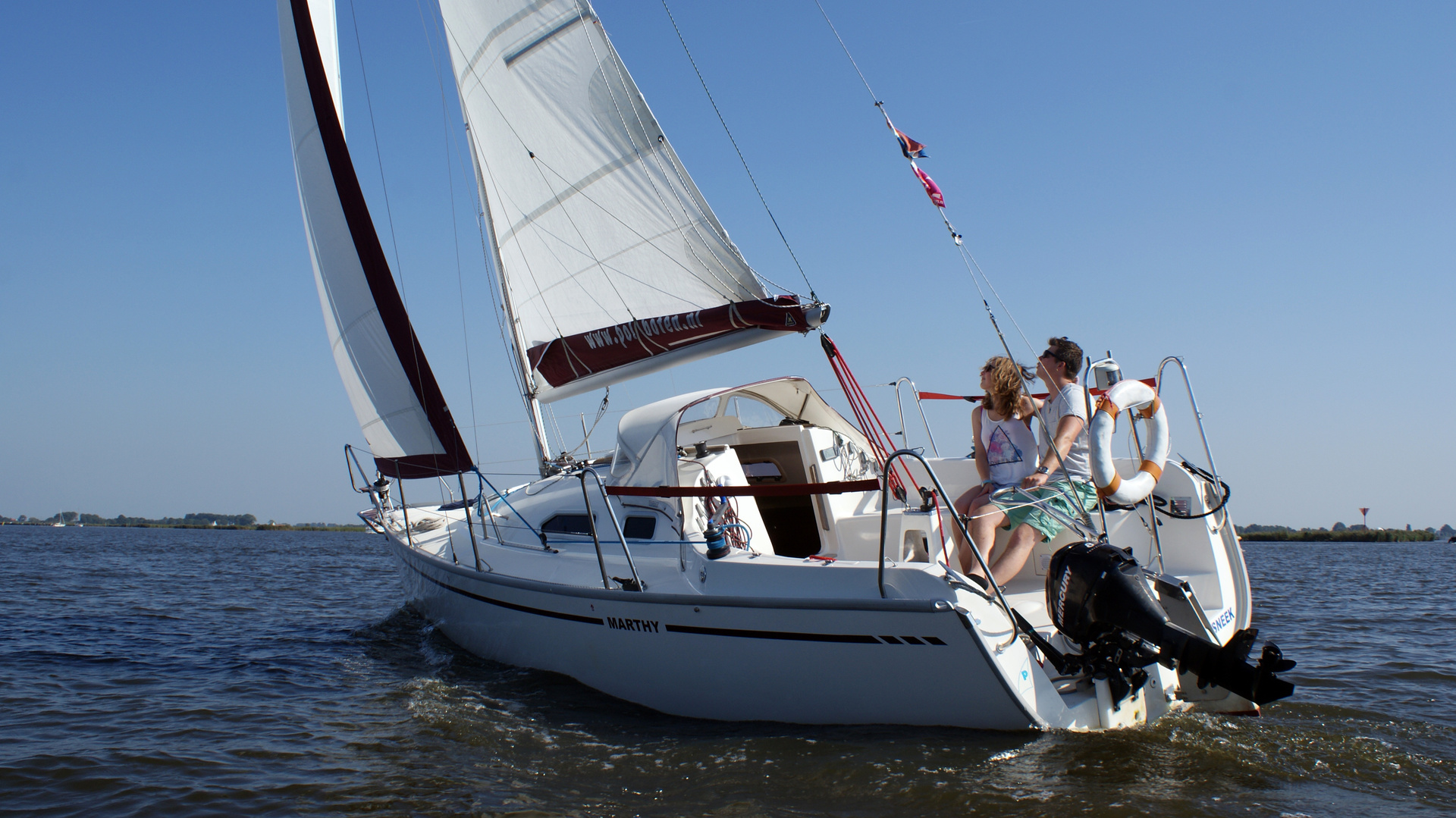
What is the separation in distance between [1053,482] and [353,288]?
7.28 metres

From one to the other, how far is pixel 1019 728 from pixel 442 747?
10.5 feet

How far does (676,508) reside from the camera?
554 centimetres

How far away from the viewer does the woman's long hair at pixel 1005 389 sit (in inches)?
197

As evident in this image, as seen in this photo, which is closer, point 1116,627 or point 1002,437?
point 1116,627

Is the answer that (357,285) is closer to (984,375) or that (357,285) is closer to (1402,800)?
(984,375)

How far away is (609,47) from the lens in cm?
739

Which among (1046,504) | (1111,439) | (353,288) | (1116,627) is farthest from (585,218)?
(1116,627)

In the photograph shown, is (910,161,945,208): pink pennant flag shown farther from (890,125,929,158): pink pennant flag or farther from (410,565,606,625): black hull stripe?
(410,565,606,625): black hull stripe

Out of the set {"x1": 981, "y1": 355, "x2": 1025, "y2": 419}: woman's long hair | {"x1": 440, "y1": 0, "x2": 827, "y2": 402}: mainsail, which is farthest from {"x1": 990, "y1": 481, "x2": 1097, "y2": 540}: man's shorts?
{"x1": 440, "y1": 0, "x2": 827, "y2": 402}: mainsail

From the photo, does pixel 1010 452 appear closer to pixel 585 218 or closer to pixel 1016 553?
pixel 1016 553

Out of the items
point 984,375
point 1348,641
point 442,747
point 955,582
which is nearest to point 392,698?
point 442,747

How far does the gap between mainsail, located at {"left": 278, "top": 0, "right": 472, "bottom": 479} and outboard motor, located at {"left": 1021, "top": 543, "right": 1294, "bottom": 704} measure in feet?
19.1

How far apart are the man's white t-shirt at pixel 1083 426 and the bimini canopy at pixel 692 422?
2.32 meters

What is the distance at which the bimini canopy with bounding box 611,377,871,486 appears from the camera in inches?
218
